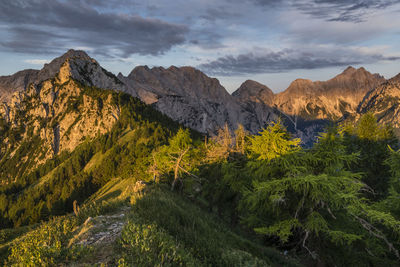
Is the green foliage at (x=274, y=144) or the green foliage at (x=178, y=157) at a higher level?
the green foliage at (x=274, y=144)

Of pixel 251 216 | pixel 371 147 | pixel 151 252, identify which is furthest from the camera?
pixel 371 147

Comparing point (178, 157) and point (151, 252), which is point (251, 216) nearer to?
point (151, 252)

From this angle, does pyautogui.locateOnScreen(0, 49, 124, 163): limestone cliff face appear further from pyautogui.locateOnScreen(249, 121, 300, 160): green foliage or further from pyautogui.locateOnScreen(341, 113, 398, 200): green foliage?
pyautogui.locateOnScreen(249, 121, 300, 160): green foliage

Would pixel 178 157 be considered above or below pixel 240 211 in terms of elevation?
above

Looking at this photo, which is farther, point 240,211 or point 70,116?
point 70,116

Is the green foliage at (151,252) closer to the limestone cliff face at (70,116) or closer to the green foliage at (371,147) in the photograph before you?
the green foliage at (371,147)

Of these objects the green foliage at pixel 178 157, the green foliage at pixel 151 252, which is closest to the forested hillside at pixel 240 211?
the green foliage at pixel 151 252

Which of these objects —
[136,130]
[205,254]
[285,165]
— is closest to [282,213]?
[285,165]

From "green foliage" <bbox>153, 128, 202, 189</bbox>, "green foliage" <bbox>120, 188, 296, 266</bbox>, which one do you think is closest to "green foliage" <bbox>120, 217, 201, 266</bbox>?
"green foliage" <bbox>120, 188, 296, 266</bbox>

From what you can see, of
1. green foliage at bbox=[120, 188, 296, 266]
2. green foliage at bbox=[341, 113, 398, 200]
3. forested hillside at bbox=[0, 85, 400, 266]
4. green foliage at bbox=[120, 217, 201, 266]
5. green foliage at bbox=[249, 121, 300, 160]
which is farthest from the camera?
green foliage at bbox=[341, 113, 398, 200]

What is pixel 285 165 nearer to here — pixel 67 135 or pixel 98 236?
pixel 98 236

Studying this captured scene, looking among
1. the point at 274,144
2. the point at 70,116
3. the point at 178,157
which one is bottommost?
the point at 178,157

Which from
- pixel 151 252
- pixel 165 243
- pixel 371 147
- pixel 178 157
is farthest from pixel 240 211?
pixel 371 147

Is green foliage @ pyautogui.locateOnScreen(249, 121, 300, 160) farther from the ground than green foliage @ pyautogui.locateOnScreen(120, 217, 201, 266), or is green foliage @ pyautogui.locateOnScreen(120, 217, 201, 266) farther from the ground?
green foliage @ pyautogui.locateOnScreen(249, 121, 300, 160)
